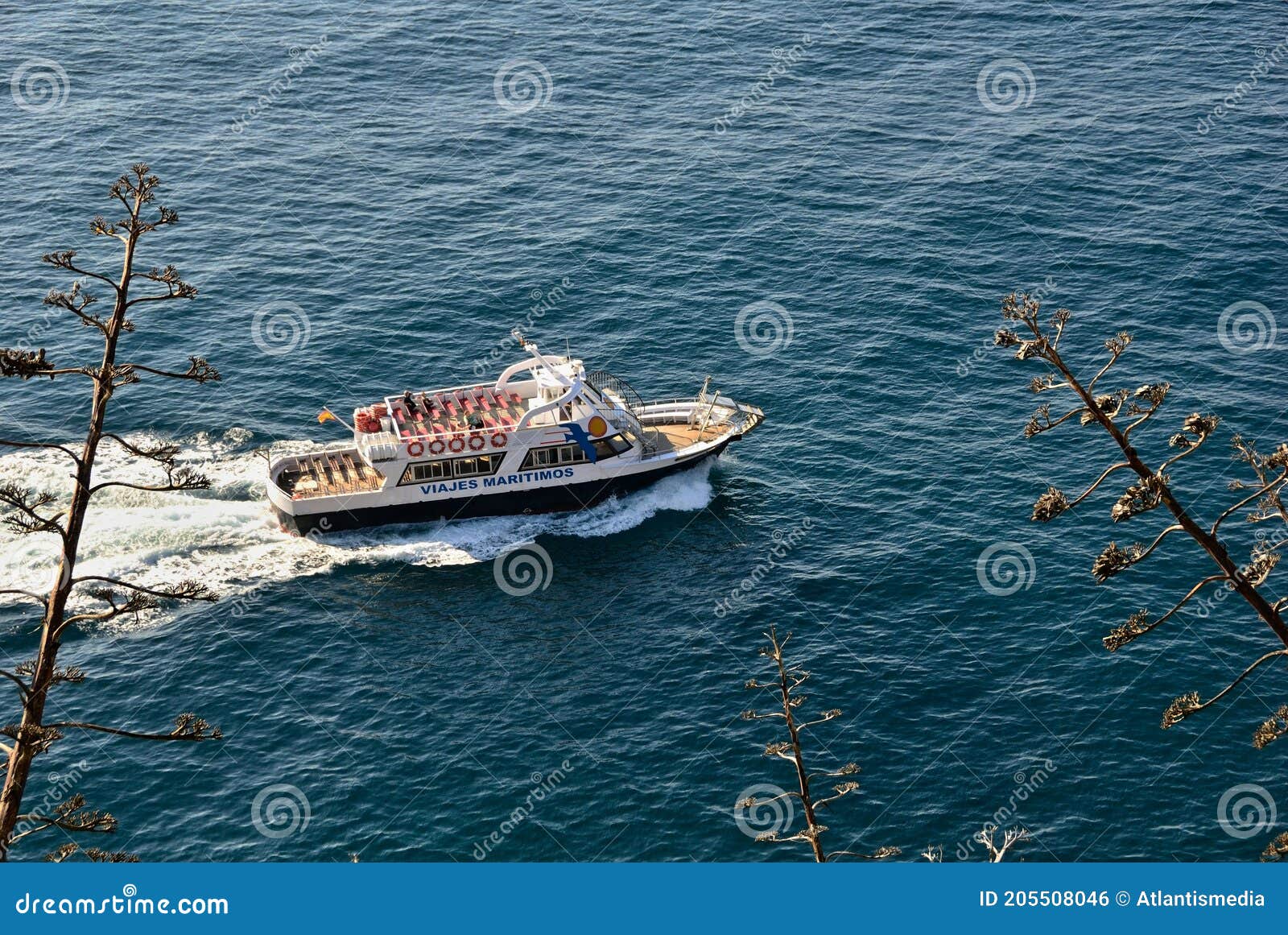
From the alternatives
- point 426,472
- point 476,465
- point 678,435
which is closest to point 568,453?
point 476,465

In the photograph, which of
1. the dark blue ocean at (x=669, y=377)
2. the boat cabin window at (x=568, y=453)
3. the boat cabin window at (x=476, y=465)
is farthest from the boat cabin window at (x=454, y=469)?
the dark blue ocean at (x=669, y=377)

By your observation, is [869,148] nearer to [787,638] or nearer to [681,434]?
[681,434]

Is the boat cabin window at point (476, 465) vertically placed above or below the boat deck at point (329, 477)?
below

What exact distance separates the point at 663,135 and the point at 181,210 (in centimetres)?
3719

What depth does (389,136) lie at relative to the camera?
125 meters

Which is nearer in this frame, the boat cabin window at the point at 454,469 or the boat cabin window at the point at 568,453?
the boat cabin window at the point at 454,469

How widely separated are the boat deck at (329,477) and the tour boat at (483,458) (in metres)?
0.07

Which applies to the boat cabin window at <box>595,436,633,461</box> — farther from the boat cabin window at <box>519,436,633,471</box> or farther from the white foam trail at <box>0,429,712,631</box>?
the white foam trail at <box>0,429,712,631</box>

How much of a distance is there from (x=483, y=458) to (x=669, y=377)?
51.7 ft

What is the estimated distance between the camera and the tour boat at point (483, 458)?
279 ft

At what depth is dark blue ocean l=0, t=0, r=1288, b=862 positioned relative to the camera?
65938mm

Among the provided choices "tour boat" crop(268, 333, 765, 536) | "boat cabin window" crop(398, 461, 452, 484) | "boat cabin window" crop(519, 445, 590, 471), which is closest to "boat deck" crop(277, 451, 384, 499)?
"tour boat" crop(268, 333, 765, 536)

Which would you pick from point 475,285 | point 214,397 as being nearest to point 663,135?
point 475,285

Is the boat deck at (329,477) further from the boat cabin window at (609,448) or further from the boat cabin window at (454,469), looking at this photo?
the boat cabin window at (609,448)
